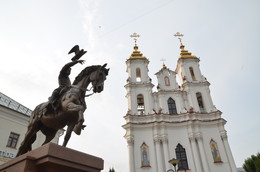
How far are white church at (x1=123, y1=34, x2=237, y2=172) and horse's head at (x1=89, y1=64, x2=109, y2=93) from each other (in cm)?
1695

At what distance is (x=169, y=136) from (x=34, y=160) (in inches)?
805

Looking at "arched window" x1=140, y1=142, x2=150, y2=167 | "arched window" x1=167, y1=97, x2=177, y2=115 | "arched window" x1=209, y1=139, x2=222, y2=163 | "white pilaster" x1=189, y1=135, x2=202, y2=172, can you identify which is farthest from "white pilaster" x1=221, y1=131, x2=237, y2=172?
"arched window" x1=140, y1=142, x2=150, y2=167

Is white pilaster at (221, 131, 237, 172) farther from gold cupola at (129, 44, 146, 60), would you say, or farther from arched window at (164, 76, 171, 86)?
gold cupola at (129, 44, 146, 60)

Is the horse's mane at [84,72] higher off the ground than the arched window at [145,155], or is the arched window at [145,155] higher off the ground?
the arched window at [145,155]

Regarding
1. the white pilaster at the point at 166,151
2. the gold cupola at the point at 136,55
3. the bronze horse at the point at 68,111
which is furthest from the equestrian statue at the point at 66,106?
the gold cupola at the point at 136,55

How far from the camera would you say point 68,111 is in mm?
4004

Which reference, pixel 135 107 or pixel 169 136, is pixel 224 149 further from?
pixel 135 107

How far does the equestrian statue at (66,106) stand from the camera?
4094mm

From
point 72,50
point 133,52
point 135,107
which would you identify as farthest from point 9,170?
point 133,52

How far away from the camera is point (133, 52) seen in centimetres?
3016

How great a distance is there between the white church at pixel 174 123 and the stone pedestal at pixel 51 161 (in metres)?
17.9

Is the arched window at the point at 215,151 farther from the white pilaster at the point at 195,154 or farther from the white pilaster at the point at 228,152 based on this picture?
the white pilaster at the point at 195,154

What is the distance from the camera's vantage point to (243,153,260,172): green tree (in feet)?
65.8

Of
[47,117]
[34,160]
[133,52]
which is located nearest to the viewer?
[34,160]
